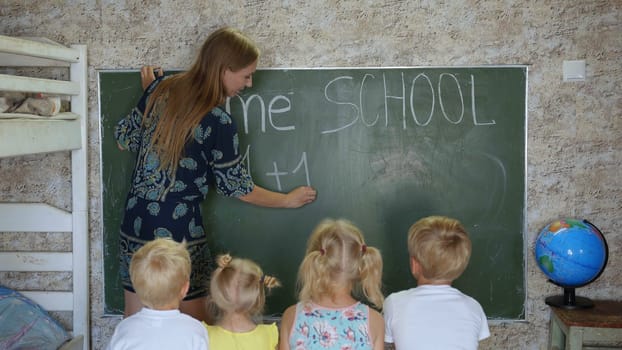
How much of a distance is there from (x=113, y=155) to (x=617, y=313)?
7.77ft

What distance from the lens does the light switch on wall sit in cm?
323

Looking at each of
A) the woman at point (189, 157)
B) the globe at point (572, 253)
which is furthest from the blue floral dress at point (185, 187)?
the globe at point (572, 253)

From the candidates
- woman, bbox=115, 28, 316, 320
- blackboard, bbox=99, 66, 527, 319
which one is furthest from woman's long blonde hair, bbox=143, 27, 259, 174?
blackboard, bbox=99, 66, 527, 319

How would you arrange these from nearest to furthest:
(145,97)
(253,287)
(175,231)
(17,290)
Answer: (253,287) < (175,231) < (145,97) < (17,290)

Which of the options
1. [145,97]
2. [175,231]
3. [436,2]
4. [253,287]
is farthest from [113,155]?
[436,2]

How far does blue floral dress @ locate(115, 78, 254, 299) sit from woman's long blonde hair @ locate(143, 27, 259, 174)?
A: 0.03 metres

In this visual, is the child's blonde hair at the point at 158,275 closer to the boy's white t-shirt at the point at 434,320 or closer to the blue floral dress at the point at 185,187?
the blue floral dress at the point at 185,187

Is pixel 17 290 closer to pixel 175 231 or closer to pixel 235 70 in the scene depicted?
pixel 175 231

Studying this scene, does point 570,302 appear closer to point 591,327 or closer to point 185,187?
point 591,327

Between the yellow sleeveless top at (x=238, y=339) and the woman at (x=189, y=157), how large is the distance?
61 centimetres

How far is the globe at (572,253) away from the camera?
3018 millimetres

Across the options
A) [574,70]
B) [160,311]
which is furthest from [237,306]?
[574,70]

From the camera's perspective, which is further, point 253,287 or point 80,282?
point 80,282

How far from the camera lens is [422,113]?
326 centimetres
